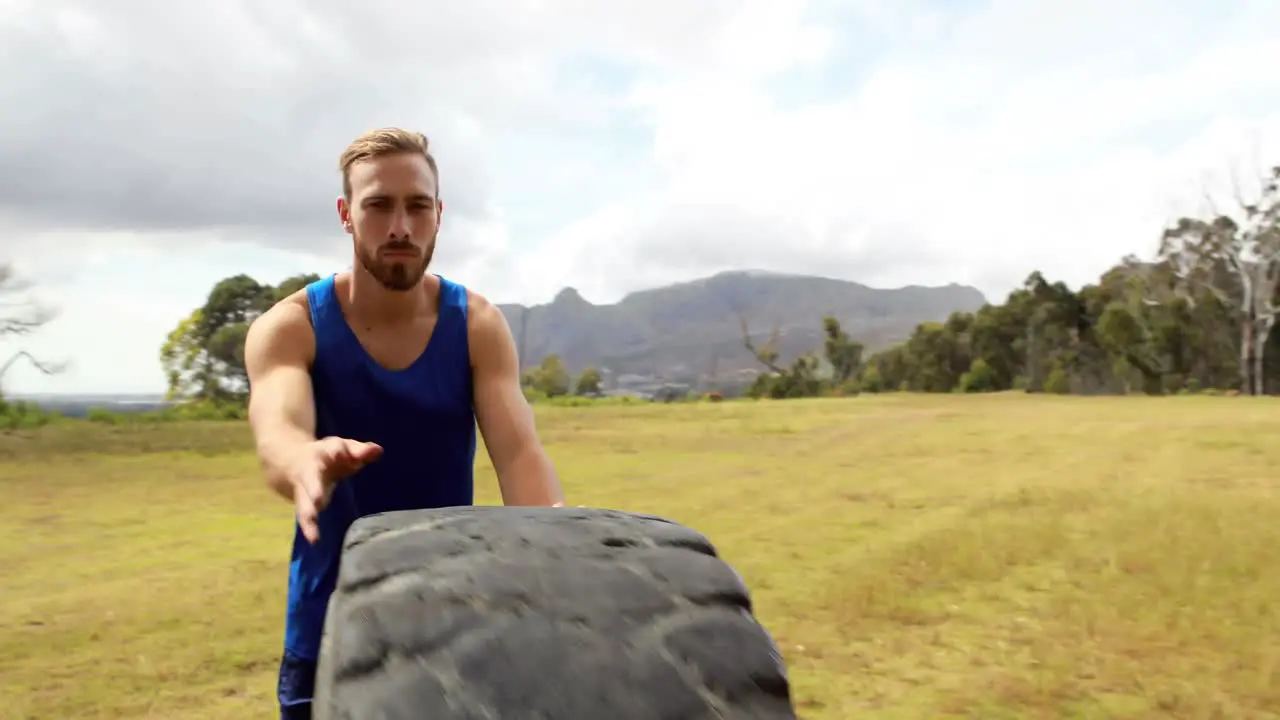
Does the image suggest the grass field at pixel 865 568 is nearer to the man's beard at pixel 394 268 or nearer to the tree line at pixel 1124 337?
the man's beard at pixel 394 268

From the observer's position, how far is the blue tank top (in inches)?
58.4

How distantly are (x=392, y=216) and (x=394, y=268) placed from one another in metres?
0.08

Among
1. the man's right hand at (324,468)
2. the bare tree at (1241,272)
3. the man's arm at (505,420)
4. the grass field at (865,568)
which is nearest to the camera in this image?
the man's right hand at (324,468)

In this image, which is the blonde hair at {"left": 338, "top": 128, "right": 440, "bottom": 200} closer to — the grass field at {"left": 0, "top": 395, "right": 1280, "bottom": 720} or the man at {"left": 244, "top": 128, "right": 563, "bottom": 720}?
the man at {"left": 244, "top": 128, "right": 563, "bottom": 720}

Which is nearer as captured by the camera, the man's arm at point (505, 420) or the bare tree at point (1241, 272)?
the man's arm at point (505, 420)

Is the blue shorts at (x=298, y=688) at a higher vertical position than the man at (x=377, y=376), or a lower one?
lower

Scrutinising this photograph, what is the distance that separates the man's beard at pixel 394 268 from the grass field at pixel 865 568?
6.96 ft

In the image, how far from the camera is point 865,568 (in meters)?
4.82

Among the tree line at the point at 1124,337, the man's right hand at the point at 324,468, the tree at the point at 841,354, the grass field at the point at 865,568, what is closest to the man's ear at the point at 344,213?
the man's right hand at the point at 324,468

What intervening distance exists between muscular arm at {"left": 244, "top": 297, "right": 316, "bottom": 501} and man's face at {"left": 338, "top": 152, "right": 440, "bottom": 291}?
0.16 meters

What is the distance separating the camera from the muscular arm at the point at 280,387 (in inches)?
52.2

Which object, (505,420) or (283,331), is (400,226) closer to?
(283,331)

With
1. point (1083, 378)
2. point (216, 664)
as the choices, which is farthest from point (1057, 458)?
point (1083, 378)

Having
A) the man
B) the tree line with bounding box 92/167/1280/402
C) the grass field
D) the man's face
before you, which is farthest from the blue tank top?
the tree line with bounding box 92/167/1280/402
